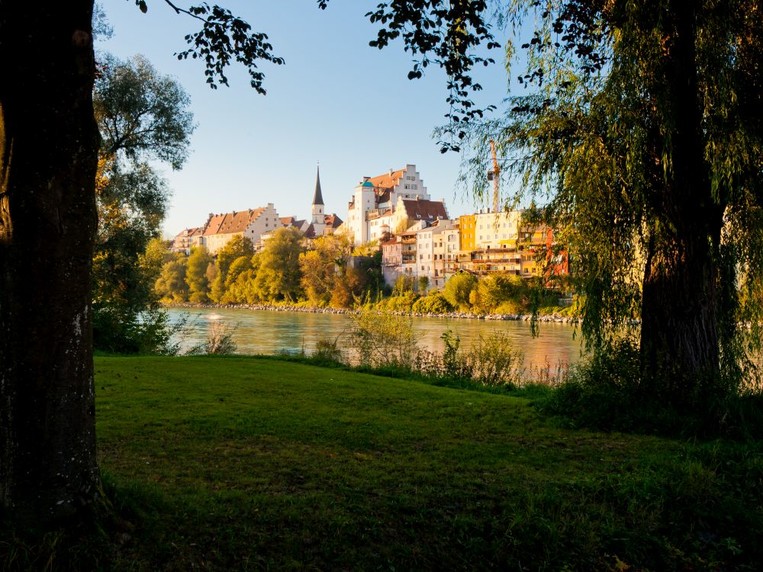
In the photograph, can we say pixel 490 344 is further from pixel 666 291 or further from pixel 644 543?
pixel 644 543

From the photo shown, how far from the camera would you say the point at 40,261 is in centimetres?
338

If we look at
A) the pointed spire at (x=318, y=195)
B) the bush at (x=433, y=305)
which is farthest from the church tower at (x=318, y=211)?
the bush at (x=433, y=305)

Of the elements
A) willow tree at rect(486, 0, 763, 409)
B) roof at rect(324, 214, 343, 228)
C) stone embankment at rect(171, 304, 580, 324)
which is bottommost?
stone embankment at rect(171, 304, 580, 324)

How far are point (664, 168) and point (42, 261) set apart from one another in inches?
257

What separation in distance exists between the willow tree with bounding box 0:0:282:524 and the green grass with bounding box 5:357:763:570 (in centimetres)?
42

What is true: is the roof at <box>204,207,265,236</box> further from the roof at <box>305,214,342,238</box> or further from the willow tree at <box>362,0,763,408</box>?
the willow tree at <box>362,0,763,408</box>

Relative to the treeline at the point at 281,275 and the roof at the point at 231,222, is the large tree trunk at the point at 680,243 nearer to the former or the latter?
the treeline at the point at 281,275

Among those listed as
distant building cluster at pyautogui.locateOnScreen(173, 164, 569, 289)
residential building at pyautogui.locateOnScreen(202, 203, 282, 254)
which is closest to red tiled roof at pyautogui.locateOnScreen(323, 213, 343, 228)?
distant building cluster at pyautogui.locateOnScreen(173, 164, 569, 289)

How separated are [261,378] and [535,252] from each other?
198 inches

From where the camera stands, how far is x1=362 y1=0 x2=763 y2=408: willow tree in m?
7.23

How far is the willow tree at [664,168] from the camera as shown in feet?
23.7

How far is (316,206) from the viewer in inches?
5827

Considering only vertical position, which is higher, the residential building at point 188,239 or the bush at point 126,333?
the residential building at point 188,239

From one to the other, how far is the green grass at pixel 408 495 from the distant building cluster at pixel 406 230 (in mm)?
48128
